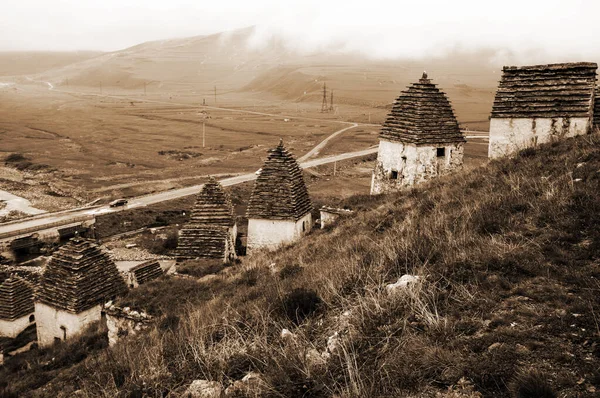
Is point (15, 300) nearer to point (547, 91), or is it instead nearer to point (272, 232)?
point (272, 232)

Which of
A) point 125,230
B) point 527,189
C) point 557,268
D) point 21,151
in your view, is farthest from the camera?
point 21,151

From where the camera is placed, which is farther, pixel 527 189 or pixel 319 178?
pixel 319 178

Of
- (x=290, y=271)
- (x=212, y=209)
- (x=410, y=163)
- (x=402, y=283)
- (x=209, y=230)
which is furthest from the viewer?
(x=212, y=209)

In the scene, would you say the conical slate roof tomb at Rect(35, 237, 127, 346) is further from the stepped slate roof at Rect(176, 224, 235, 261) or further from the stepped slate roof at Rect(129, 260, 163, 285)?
the stepped slate roof at Rect(176, 224, 235, 261)

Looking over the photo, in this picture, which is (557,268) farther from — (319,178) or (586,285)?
(319,178)

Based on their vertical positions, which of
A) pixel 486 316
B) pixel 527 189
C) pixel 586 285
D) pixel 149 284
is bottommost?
pixel 149 284

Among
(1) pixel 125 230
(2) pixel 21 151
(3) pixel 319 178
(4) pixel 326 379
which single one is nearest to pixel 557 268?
(4) pixel 326 379

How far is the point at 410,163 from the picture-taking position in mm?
21719

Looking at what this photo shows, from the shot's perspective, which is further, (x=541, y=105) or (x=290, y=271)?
(x=541, y=105)

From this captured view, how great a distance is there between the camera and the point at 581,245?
19.4ft

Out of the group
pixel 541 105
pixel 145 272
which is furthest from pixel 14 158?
pixel 541 105

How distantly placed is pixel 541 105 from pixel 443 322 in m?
17.1

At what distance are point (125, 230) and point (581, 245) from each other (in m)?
39.4

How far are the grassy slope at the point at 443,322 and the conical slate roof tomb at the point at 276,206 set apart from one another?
14973mm
